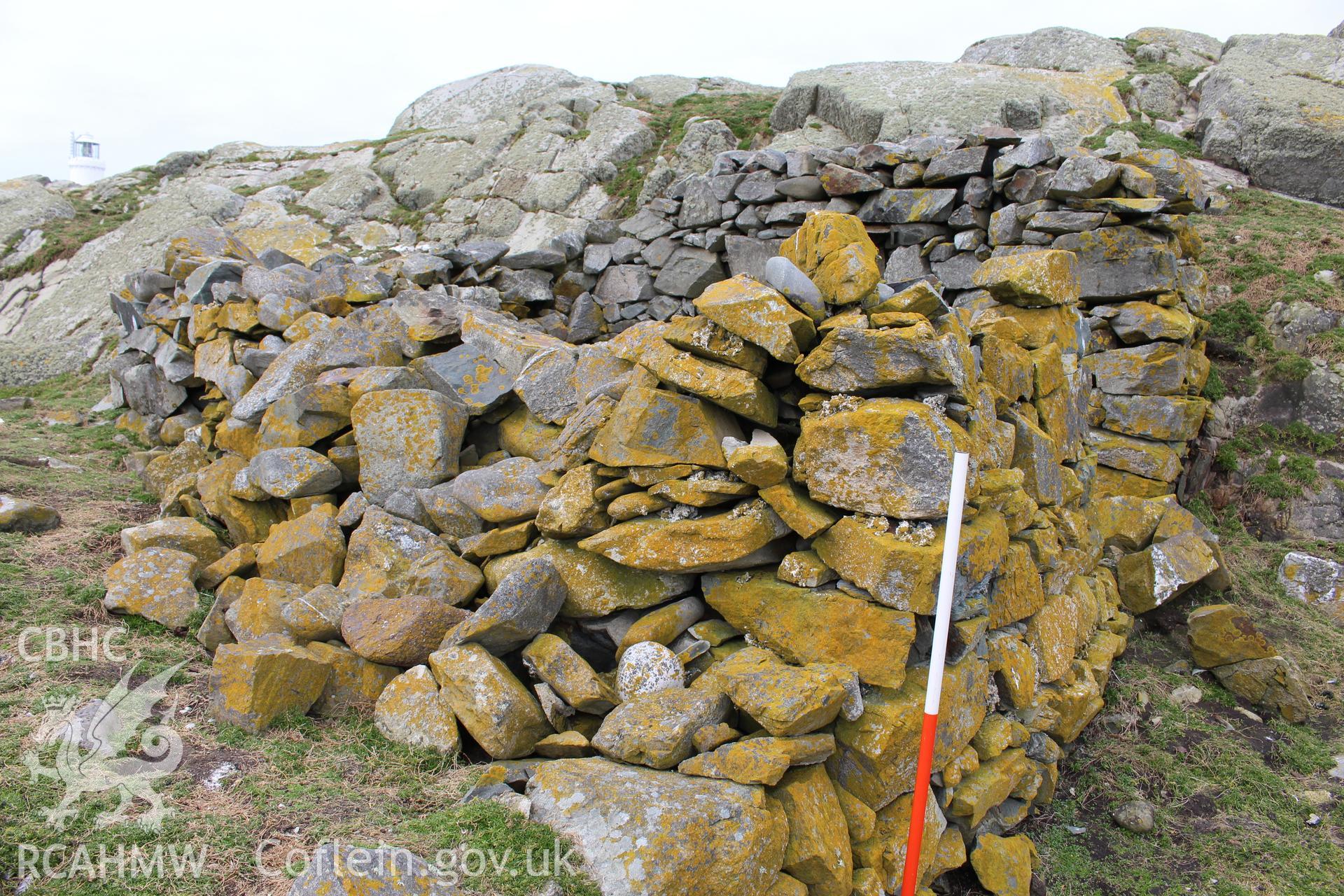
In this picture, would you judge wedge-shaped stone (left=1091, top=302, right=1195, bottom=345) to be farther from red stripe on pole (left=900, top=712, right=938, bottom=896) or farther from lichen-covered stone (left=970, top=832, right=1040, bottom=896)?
red stripe on pole (left=900, top=712, right=938, bottom=896)

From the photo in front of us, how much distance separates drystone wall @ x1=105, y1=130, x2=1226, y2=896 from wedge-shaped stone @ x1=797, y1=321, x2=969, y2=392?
0.7 inches

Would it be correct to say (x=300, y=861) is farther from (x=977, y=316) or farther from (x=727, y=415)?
(x=977, y=316)

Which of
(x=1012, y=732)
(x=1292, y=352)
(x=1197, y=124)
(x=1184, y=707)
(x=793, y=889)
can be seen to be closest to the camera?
(x=793, y=889)

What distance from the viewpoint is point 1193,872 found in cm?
538

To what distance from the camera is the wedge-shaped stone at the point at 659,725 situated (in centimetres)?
430

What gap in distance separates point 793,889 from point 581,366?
4.71 metres

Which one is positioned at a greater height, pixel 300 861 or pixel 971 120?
pixel 971 120

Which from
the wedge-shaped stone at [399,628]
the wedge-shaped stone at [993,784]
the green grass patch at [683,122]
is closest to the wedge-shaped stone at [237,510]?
the wedge-shaped stone at [399,628]

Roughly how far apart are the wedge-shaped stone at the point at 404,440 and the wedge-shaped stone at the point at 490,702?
2.52m

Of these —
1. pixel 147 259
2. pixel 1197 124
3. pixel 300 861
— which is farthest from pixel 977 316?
pixel 147 259

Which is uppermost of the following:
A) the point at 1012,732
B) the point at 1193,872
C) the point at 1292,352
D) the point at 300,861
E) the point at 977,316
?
the point at 977,316

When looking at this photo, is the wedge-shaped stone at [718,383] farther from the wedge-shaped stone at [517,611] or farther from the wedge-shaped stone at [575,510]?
the wedge-shaped stone at [517,611]

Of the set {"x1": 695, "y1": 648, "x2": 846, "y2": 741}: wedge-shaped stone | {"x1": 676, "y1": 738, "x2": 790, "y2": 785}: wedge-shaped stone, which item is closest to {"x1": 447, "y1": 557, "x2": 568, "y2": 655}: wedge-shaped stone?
{"x1": 695, "y1": 648, "x2": 846, "y2": 741}: wedge-shaped stone

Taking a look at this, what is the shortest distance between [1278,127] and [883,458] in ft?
51.0
